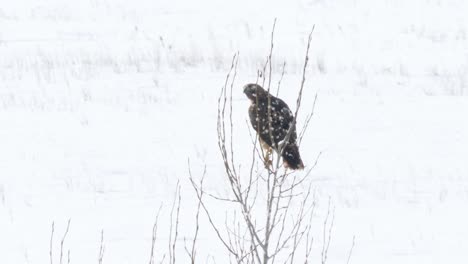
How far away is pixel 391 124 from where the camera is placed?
1038 centimetres

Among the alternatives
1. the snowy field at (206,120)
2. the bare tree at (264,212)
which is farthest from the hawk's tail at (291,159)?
the snowy field at (206,120)

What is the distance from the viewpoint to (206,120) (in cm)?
1045

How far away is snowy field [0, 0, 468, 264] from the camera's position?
6.70 meters

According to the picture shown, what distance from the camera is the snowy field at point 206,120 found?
6699 mm

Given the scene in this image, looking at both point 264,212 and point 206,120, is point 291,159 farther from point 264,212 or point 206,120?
point 206,120

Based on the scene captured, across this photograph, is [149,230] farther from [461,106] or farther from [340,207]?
[461,106]

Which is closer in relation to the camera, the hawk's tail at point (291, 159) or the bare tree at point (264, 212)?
the bare tree at point (264, 212)

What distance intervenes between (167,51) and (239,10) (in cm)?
479

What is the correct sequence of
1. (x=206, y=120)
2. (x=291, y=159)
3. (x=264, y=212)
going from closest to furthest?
1. (x=291, y=159)
2. (x=264, y=212)
3. (x=206, y=120)

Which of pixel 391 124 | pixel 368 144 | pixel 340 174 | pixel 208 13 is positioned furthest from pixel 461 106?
pixel 208 13

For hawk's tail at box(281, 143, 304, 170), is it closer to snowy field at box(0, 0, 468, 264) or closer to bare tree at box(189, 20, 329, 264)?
bare tree at box(189, 20, 329, 264)

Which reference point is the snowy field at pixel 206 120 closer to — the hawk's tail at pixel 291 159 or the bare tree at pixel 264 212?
the bare tree at pixel 264 212

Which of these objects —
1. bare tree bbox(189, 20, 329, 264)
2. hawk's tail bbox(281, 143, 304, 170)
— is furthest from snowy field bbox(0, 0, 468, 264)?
hawk's tail bbox(281, 143, 304, 170)

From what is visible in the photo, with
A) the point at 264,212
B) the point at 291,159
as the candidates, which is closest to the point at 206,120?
the point at 264,212
